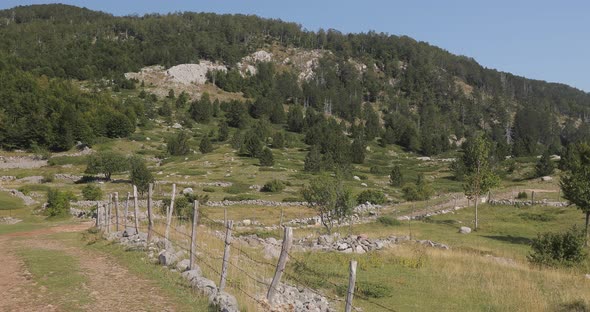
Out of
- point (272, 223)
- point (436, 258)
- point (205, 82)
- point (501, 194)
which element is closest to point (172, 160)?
point (272, 223)

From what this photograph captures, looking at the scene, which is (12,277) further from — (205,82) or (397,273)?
(205,82)

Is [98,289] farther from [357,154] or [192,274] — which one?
[357,154]

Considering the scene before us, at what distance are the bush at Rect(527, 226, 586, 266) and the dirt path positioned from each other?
→ 1982cm

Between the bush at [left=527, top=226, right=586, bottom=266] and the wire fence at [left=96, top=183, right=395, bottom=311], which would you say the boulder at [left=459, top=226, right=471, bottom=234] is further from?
the wire fence at [left=96, top=183, right=395, bottom=311]

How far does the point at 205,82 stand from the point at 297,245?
554ft

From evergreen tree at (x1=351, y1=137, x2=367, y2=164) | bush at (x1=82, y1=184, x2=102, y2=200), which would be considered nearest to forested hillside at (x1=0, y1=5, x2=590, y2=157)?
evergreen tree at (x1=351, y1=137, x2=367, y2=164)

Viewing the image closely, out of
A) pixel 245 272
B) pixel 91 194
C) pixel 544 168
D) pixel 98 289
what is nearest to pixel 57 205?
pixel 91 194

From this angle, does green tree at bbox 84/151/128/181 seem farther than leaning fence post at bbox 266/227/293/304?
Yes

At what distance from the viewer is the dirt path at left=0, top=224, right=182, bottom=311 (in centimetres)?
1063

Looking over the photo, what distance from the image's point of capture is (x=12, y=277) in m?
13.5

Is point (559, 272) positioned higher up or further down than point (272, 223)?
higher up

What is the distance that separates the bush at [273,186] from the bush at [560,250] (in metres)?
41.9

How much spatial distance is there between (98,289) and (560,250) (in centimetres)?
2224

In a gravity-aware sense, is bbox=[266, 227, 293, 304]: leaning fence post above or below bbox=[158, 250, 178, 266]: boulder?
above
